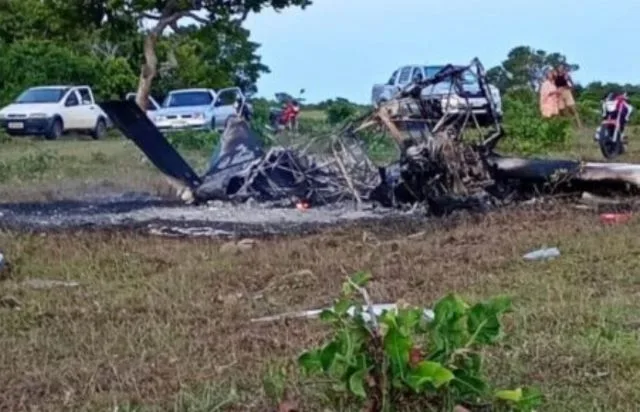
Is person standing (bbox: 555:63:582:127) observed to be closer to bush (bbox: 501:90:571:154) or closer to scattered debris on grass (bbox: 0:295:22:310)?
bush (bbox: 501:90:571:154)

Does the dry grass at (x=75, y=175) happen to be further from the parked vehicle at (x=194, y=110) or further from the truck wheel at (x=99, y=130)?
the truck wheel at (x=99, y=130)

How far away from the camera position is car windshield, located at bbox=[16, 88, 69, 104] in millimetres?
30922

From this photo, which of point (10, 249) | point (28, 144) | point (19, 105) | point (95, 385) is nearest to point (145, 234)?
point (10, 249)

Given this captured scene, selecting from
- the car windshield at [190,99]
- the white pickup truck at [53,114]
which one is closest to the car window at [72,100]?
the white pickup truck at [53,114]

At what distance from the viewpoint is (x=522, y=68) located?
46.7 metres

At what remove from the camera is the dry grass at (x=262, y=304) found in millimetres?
5016

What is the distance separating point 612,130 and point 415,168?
771cm

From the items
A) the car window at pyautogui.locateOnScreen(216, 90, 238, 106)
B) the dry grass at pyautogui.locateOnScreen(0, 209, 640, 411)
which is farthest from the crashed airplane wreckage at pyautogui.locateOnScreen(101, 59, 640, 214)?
the car window at pyautogui.locateOnScreen(216, 90, 238, 106)

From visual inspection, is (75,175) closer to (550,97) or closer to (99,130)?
(550,97)

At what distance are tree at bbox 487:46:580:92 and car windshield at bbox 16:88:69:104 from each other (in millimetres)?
17535

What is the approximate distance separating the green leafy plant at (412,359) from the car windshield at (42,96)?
27.3m

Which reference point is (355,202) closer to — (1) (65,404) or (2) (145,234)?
(2) (145,234)

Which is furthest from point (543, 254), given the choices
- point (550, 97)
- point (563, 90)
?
point (563, 90)

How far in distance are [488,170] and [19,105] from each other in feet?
64.9
